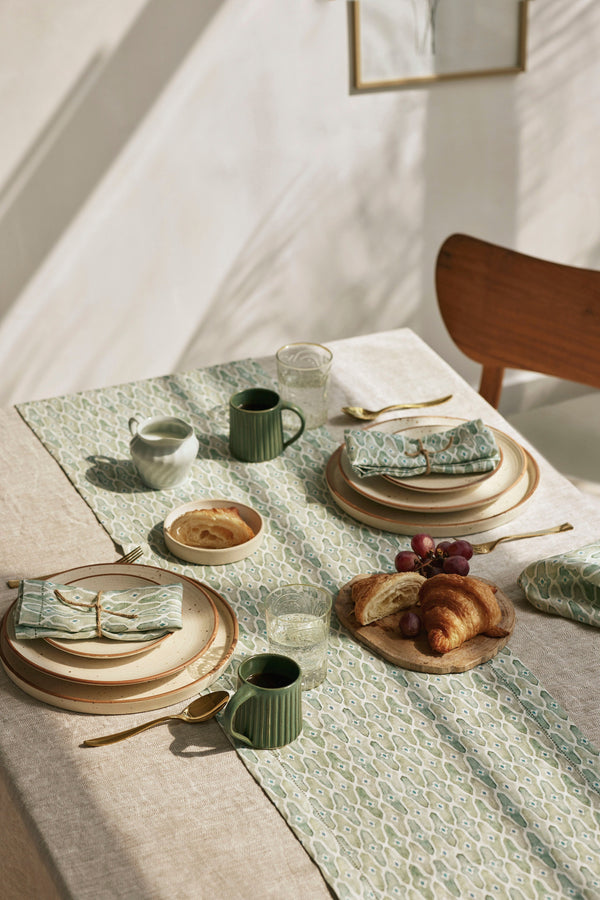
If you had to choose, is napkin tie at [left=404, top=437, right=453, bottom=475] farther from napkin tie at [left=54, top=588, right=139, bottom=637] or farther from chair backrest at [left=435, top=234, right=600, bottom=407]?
chair backrest at [left=435, top=234, right=600, bottom=407]

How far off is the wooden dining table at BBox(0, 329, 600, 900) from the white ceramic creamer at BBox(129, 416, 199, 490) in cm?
7

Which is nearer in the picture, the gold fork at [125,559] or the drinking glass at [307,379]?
the gold fork at [125,559]

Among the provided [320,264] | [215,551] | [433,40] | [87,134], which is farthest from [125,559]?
[433,40]

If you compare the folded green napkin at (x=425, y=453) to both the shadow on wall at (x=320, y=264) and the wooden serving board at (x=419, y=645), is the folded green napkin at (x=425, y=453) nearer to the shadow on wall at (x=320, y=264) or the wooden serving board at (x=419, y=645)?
the wooden serving board at (x=419, y=645)

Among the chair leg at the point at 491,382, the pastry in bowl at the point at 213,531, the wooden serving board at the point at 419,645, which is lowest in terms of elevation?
the chair leg at the point at 491,382

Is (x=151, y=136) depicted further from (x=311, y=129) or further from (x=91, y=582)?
(x=91, y=582)

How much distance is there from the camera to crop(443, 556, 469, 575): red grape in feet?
4.37

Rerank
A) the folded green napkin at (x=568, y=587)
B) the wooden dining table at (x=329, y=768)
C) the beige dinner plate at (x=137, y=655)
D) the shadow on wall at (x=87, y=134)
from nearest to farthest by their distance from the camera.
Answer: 1. the wooden dining table at (x=329, y=768)
2. the beige dinner plate at (x=137, y=655)
3. the folded green napkin at (x=568, y=587)
4. the shadow on wall at (x=87, y=134)

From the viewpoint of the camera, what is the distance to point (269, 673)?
3.79 ft

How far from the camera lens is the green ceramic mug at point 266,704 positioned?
1091 mm

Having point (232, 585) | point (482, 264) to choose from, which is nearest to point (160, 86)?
point (482, 264)

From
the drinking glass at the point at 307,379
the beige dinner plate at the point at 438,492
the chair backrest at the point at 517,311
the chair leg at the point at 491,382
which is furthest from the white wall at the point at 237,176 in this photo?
the beige dinner plate at the point at 438,492

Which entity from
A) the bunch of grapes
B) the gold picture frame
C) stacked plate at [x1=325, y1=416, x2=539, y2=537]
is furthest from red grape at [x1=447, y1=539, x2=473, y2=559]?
the gold picture frame

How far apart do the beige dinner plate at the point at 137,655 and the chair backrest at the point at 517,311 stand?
1.15 m
